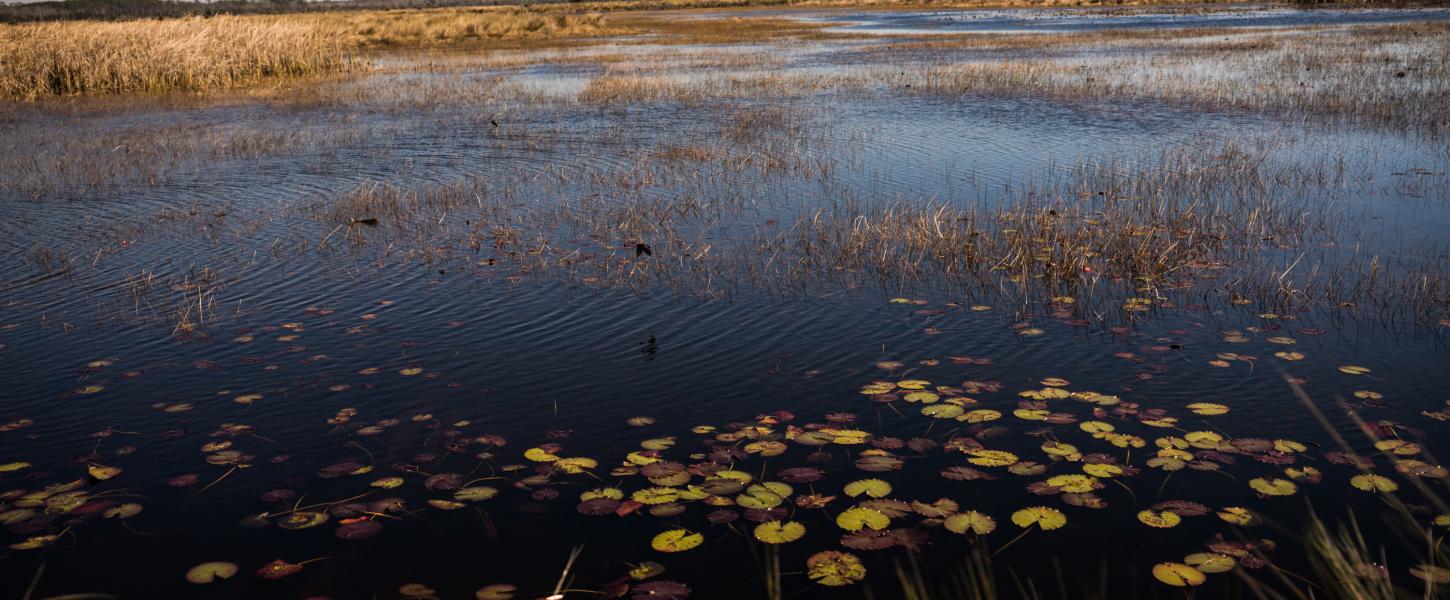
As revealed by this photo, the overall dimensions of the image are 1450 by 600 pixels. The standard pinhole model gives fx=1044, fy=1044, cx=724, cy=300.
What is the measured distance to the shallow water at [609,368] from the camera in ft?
17.4

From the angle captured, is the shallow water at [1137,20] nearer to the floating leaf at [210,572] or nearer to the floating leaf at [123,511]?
the floating leaf at [123,511]

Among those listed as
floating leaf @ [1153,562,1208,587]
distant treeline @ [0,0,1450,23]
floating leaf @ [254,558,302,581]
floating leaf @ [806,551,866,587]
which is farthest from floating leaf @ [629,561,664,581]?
distant treeline @ [0,0,1450,23]

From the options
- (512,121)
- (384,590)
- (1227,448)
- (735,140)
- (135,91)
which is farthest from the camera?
(135,91)

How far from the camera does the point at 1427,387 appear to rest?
696 centimetres

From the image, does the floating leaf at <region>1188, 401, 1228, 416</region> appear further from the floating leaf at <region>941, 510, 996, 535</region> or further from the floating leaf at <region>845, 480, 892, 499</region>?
the floating leaf at <region>845, 480, 892, 499</region>

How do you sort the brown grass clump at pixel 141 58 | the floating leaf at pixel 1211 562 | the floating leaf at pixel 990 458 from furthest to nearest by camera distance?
the brown grass clump at pixel 141 58 → the floating leaf at pixel 990 458 → the floating leaf at pixel 1211 562

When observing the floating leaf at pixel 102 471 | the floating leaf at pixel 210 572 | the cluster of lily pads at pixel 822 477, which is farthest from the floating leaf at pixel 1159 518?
the floating leaf at pixel 102 471

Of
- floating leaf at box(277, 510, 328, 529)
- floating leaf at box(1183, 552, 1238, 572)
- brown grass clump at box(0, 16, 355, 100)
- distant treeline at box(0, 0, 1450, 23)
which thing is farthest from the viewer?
distant treeline at box(0, 0, 1450, 23)

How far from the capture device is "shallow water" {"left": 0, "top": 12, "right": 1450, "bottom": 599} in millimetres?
5312

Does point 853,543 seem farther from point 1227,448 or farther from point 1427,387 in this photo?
point 1427,387

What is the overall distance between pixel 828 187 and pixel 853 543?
968 centimetres

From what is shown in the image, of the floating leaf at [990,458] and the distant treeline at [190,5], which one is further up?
the distant treeline at [190,5]

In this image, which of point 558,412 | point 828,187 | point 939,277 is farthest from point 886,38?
point 558,412

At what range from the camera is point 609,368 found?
7.83m
